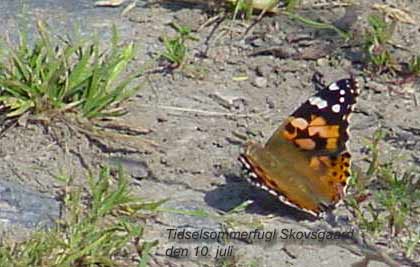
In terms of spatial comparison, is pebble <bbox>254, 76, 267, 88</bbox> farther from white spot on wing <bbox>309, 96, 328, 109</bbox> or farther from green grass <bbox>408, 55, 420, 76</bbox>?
white spot on wing <bbox>309, 96, 328, 109</bbox>

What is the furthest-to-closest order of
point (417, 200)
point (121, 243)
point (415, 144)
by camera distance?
1. point (415, 144)
2. point (417, 200)
3. point (121, 243)

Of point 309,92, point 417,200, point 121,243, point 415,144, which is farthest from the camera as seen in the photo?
point 309,92

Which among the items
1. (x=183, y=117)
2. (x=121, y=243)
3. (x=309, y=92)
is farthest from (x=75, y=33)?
(x=121, y=243)

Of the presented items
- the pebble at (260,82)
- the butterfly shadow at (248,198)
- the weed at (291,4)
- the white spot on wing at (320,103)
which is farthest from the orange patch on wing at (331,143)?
the weed at (291,4)

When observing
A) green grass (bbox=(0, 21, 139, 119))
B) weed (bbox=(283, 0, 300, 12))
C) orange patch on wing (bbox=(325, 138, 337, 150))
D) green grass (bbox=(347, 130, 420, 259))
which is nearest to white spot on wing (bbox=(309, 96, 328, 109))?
orange patch on wing (bbox=(325, 138, 337, 150))

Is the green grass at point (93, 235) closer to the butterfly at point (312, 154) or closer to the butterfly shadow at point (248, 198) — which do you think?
the butterfly shadow at point (248, 198)

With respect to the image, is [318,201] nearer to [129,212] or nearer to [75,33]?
[129,212]

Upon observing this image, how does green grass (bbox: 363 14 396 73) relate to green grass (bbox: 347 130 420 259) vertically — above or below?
above

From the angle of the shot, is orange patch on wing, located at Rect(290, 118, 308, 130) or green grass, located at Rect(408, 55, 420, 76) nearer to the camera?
orange patch on wing, located at Rect(290, 118, 308, 130)
